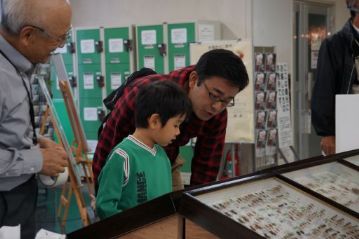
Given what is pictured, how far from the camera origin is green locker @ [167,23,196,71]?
530cm

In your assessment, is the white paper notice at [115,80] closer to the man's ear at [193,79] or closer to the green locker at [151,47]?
the green locker at [151,47]

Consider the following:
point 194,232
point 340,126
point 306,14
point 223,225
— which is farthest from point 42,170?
point 306,14

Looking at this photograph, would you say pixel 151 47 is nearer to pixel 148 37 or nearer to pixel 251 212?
pixel 148 37

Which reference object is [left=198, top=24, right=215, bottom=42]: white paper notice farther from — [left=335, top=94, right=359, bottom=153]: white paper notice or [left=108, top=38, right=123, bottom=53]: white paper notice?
[left=335, top=94, right=359, bottom=153]: white paper notice

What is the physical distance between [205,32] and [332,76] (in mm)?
2893

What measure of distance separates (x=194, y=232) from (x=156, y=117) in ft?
2.61

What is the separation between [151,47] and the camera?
18.2 ft

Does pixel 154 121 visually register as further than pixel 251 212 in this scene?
Yes

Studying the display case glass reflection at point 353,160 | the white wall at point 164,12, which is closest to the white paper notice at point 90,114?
the white wall at point 164,12

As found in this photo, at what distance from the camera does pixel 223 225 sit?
0.84m

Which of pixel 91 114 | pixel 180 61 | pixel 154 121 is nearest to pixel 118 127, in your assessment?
pixel 154 121

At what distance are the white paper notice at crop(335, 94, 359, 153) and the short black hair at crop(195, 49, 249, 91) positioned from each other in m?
0.40

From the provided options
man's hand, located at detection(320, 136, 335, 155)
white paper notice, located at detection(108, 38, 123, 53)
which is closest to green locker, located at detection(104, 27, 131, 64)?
white paper notice, located at detection(108, 38, 123, 53)

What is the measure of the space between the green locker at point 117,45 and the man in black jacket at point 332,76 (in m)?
3.38
